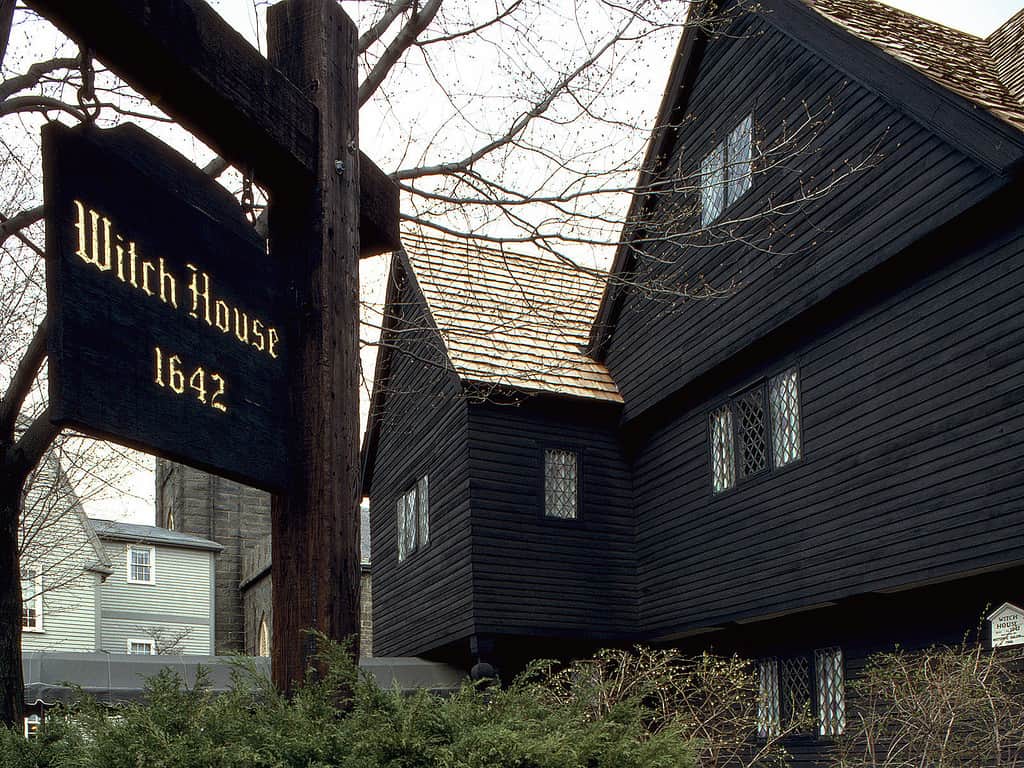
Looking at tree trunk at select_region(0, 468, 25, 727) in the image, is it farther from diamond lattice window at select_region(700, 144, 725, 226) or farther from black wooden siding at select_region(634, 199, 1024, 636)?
diamond lattice window at select_region(700, 144, 725, 226)

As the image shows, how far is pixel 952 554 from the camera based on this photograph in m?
12.2

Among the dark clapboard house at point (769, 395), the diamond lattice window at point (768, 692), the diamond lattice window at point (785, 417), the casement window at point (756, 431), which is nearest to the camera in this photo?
the dark clapboard house at point (769, 395)

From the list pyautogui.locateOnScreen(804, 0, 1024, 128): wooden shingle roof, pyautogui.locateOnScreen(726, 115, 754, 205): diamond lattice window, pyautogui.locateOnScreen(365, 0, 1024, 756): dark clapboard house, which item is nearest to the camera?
pyautogui.locateOnScreen(365, 0, 1024, 756): dark clapboard house

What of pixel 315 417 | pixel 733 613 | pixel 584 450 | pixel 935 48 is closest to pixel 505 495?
pixel 584 450

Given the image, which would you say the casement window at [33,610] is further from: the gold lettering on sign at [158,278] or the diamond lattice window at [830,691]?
the gold lettering on sign at [158,278]

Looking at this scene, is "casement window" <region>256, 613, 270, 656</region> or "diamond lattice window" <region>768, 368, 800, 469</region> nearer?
"diamond lattice window" <region>768, 368, 800, 469</region>

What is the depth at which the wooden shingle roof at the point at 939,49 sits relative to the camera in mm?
12555

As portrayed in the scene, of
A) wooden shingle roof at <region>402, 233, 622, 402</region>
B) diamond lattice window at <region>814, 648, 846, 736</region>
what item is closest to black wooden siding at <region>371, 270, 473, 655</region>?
wooden shingle roof at <region>402, 233, 622, 402</region>

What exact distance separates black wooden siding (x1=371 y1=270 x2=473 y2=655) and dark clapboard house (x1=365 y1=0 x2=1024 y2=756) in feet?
0.29

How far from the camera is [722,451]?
16.7 m

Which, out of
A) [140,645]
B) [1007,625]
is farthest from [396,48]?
[140,645]

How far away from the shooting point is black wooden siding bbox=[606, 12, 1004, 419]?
42.8 feet

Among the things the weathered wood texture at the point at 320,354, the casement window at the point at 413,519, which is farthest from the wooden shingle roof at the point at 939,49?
the casement window at the point at 413,519

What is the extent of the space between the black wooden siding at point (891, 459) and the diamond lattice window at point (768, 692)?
888mm
